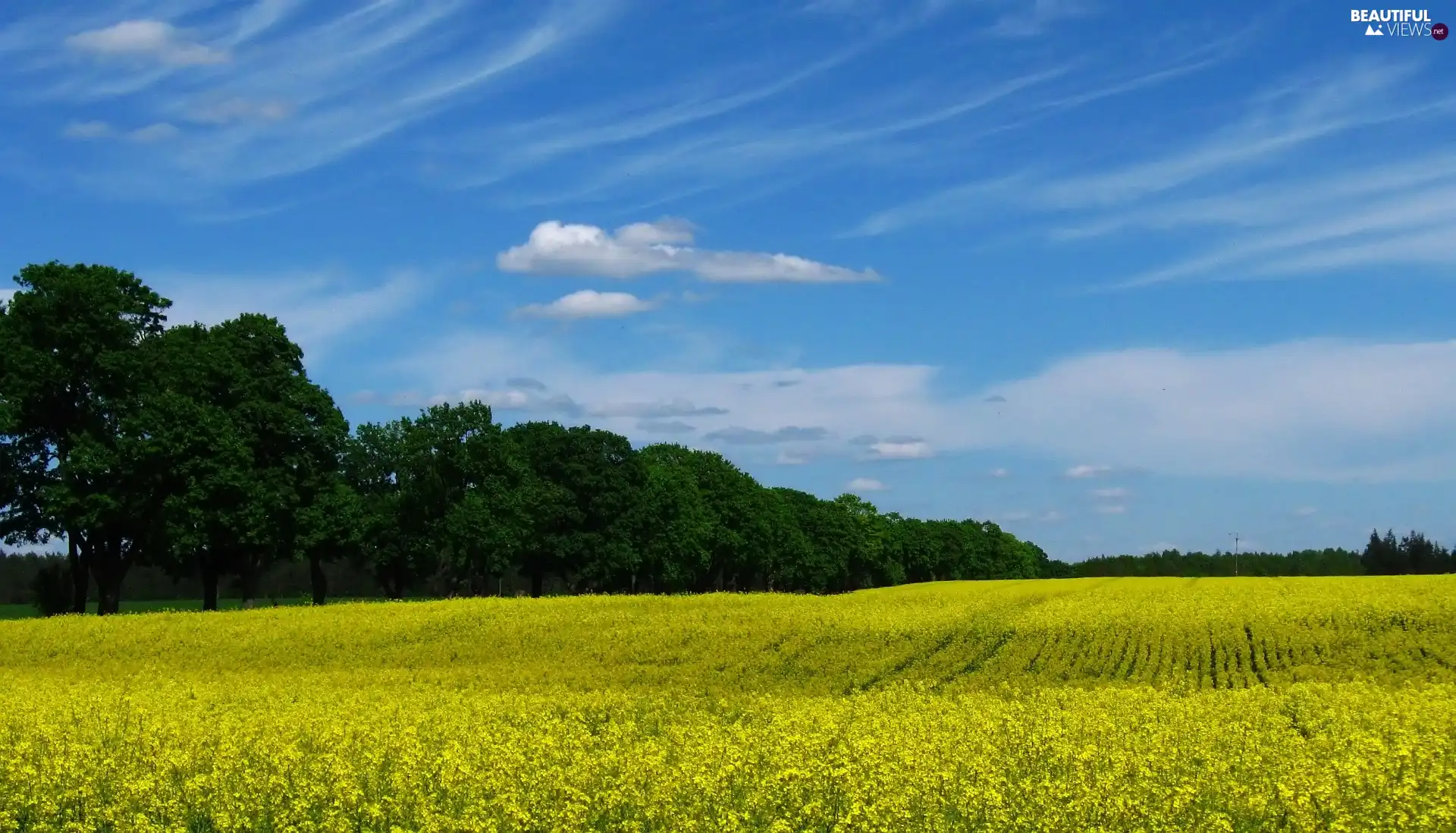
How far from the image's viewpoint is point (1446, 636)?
1630 inches

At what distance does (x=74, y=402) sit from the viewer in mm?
59688

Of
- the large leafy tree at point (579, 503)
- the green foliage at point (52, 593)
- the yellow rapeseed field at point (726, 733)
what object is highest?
the large leafy tree at point (579, 503)

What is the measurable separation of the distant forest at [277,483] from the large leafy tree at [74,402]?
95 millimetres

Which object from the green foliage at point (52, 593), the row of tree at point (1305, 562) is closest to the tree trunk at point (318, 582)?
the green foliage at point (52, 593)

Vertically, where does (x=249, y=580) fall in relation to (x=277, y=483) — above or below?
below

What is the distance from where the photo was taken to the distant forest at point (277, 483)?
57938mm

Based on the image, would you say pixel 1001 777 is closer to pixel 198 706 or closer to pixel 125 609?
pixel 198 706

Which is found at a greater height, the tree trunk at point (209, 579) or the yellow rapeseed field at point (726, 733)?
the tree trunk at point (209, 579)

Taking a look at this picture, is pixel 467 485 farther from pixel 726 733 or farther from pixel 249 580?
pixel 726 733

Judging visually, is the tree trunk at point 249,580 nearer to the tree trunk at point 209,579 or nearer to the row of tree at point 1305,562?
the tree trunk at point 209,579

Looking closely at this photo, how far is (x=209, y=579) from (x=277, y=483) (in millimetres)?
6925

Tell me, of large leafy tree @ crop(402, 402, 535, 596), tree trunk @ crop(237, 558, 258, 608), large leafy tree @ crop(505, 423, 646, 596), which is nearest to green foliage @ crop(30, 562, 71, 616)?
tree trunk @ crop(237, 558, 258, 608)

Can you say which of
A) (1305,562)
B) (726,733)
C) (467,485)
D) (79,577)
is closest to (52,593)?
(79,577)

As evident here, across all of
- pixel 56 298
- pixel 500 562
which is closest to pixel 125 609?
pixel 500 562
